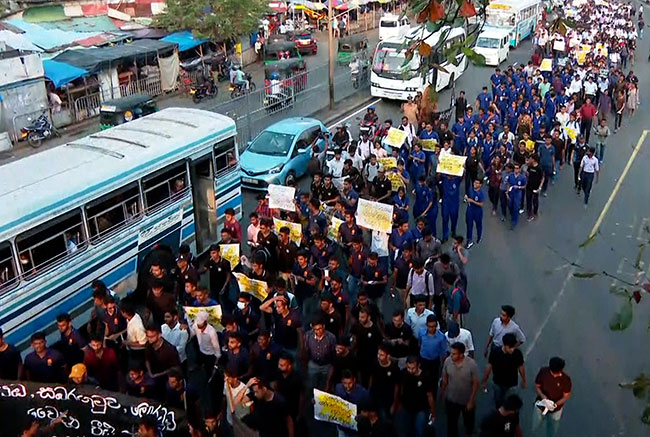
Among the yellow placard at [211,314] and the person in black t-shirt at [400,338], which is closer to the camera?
the person in black t-shirt at [400,338]

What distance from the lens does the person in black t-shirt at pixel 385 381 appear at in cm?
684

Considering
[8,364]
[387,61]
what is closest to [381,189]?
[8,364]

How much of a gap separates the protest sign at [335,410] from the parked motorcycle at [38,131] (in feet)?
54.6

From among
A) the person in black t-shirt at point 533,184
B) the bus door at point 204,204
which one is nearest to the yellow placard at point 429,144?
the person in black t-shirt at point 533,184

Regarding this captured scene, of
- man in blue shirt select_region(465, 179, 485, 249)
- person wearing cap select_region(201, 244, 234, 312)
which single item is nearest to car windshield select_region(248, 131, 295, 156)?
man in blue shirt select_region(465, 179, 485, 249)

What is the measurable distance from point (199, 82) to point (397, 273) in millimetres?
20585

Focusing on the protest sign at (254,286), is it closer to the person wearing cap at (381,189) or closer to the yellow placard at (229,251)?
the yellow placard at (229,251)

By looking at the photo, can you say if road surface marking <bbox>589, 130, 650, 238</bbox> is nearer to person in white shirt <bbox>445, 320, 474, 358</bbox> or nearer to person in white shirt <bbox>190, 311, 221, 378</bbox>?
person in white shirt <bbox>445, 320, 474, 358</bbox>

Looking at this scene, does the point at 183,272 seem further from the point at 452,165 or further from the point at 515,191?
the point at 515,191

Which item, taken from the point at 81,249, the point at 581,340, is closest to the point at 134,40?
the point at 81,249

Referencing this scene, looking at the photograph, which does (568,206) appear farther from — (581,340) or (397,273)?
(397,273)

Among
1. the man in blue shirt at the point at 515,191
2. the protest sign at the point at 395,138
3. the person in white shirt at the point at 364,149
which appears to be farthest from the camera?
the protest sign at the point at 395,138

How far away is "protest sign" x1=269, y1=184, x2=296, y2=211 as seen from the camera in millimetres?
11328

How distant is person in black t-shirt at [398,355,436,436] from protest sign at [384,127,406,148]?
29.1 feet
